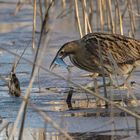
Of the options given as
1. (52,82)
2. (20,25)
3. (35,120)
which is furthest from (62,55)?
(20,25)

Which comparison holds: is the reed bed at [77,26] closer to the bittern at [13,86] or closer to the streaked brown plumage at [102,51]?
the streaked brown plumage at [102,51]

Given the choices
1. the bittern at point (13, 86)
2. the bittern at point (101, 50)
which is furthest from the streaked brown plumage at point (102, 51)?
the bittern at point (13, 86)

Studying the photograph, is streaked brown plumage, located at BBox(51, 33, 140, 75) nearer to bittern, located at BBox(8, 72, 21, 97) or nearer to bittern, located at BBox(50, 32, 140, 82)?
bittern, located at BBox(50, 32, 140, 82)

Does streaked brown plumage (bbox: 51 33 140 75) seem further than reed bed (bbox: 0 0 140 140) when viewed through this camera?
Yes

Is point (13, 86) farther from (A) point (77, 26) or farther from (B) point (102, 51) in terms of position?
(A) point (77, 26)

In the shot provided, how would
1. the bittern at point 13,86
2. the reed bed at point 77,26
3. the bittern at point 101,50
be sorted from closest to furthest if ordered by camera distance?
the reed bed at point 77,26
the bittern at point 13,86
the bittern at point 101,50

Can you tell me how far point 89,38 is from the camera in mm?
6891

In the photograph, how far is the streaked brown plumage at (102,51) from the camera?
6871mm

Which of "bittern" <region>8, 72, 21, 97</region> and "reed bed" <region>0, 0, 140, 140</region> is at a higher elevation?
"reed bed" <region>0, 0, 140, 140</region>

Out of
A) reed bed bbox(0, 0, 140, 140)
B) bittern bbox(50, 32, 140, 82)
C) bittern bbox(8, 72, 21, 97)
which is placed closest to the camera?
reed bed bbox(0, 0, 140, 140)

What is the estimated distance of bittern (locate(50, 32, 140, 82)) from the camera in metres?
6.87

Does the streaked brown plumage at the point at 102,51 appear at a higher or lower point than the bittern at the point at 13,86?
higher

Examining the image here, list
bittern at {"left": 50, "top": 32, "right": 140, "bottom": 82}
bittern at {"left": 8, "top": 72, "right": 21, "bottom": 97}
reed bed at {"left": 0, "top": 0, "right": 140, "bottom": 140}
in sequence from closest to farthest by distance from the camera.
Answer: reed bed at {"left": 0, "top": 0, "right": 140, "bottom": 140} < bittern at {"left": 8, "top": 72, "right": 21, "bottom": 97} < bittern at {"left": 50, "top": 32, "right": 140, "bottom": 82}

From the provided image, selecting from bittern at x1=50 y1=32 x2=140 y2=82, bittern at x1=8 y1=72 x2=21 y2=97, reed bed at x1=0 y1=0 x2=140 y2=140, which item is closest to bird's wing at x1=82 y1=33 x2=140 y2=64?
bittern at x1=50 y1=32 x2=140 y2=82
